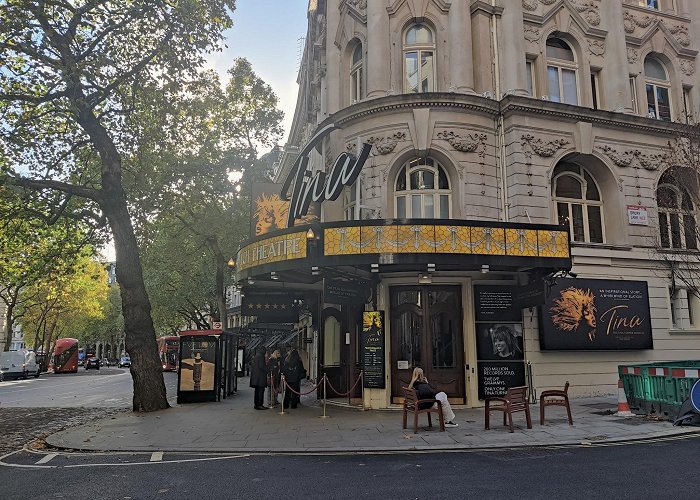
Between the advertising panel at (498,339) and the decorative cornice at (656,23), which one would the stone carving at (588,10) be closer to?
the decorative cornice at (656,23)

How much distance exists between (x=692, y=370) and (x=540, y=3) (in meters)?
13.9

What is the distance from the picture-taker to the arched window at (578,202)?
60.0ft

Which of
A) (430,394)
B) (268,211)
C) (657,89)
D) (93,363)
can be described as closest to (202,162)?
(268,211)

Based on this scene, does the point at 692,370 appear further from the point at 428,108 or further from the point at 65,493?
the point at 65,493

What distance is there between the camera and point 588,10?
19797 mm

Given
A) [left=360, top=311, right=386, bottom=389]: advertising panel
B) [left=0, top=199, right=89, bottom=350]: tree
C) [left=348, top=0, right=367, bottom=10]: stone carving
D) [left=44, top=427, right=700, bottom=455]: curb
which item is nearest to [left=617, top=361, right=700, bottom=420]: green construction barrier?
[left=44, top=427, right=700, bottom=455]: curb

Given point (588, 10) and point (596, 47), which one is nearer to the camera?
point (596, 47)

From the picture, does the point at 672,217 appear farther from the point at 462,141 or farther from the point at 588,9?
the point at 462,141

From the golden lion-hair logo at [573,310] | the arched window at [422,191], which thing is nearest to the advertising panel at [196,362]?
the arched window at [422,191]

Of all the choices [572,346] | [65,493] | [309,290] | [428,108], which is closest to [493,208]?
[428,108]

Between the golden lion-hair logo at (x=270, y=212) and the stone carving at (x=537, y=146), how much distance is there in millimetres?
8940

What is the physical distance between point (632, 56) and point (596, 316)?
10.3 meters

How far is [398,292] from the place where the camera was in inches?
631

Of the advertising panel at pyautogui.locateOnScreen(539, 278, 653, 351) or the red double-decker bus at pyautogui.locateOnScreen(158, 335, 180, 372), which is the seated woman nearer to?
the advertising panel at pyautogui.locateOnScreen(539, 278, 653, 351)
